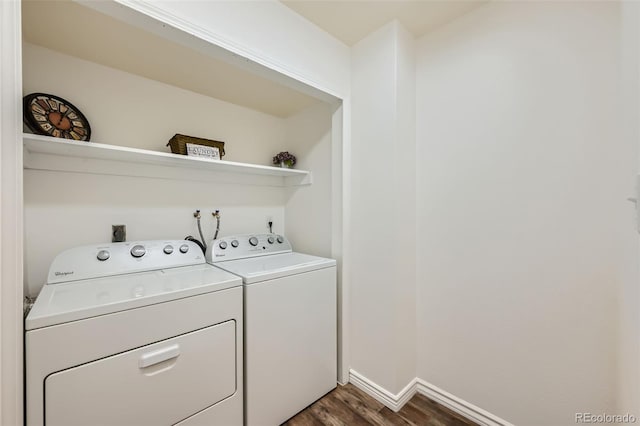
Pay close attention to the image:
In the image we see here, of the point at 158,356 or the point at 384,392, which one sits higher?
the point at 158,356

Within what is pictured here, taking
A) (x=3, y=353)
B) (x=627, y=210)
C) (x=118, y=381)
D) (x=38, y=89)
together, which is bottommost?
(x=118, y=381)

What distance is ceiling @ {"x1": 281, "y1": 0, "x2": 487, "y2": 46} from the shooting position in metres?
1.49

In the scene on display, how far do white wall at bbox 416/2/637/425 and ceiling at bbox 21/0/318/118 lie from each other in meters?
1.30

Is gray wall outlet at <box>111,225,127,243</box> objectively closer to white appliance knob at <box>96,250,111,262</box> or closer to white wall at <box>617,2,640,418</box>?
white appliance knob at <box>96,250,111,262</box>

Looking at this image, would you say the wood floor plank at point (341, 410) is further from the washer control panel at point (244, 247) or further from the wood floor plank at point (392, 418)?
the washer control panel at point (244, 247)

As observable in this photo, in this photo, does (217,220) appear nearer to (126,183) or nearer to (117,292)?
(126,183)

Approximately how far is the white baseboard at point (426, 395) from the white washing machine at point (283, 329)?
219mm

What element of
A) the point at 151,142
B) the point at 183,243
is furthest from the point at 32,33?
the point at 183,243

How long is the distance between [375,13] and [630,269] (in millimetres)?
1794

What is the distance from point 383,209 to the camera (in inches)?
65.8

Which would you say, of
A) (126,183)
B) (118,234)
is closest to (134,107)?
(126,183)

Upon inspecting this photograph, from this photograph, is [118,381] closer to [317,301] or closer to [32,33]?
[317,301]

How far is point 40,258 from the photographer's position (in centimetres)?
140

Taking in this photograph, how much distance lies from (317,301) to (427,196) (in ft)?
3.46
